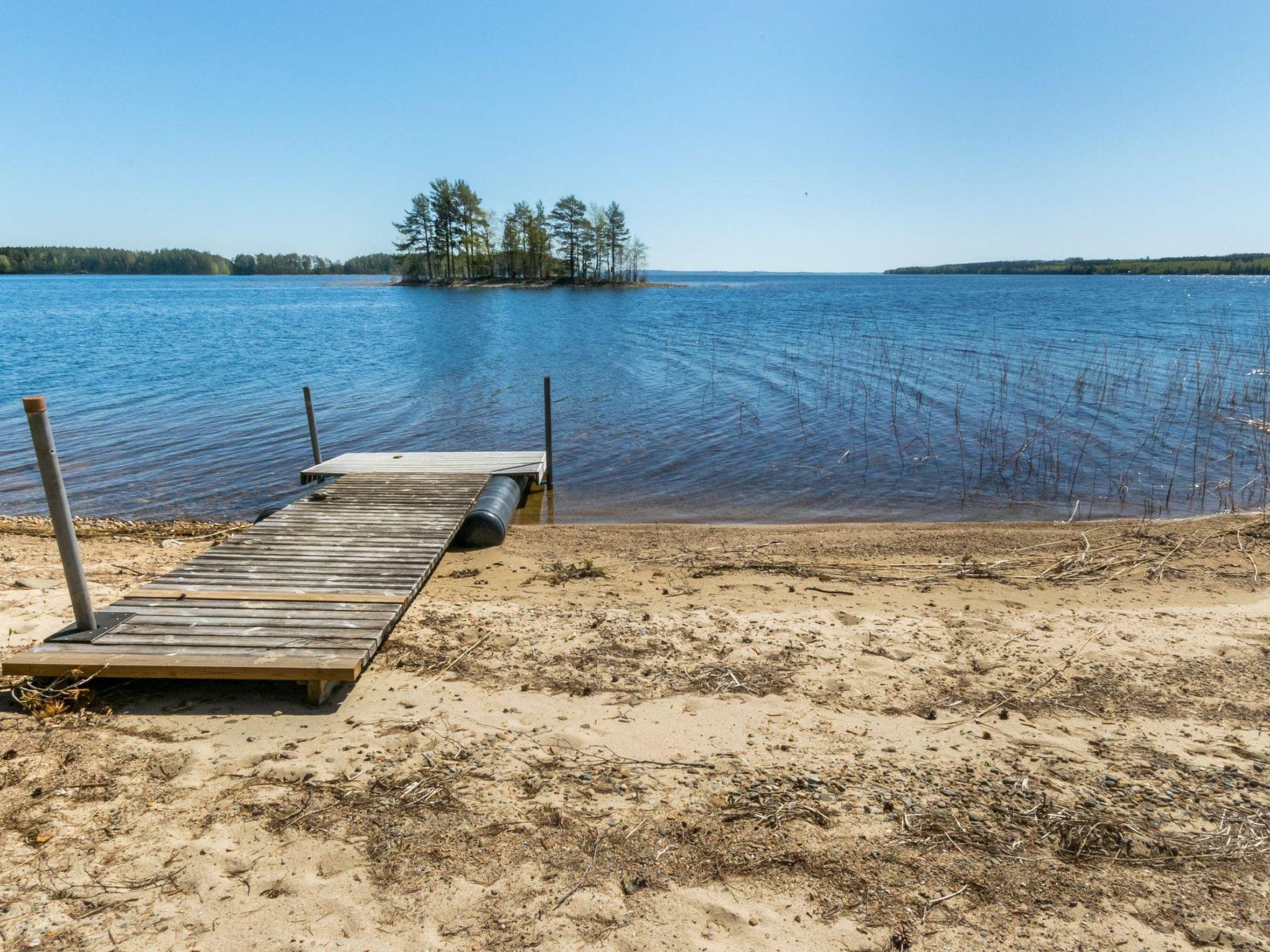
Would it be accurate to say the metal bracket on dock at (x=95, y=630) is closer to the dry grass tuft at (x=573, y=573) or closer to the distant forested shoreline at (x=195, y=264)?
the dry grass tuft at (x=573, y=573)

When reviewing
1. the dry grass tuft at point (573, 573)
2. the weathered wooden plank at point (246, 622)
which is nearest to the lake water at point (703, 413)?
the dry grass tuft at point (573, 573)

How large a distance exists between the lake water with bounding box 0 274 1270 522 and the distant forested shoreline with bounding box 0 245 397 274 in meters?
148

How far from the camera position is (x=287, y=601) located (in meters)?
5.77

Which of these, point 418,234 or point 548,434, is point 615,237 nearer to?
point 418,234

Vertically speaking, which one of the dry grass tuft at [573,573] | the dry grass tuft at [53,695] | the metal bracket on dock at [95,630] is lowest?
the dry grass tuft at [573,573]

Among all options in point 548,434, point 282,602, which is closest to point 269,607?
point 282,602

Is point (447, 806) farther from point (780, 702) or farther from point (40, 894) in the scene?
point (780, 702)

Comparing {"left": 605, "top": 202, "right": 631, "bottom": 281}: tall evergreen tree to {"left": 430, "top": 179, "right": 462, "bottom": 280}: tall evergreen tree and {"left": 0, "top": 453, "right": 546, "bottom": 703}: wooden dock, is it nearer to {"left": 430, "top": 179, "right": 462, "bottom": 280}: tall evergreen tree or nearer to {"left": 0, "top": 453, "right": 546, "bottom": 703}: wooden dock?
{"left": 430, "top": 179, "right": 462, "bottom": 280}: tall evergreen tree

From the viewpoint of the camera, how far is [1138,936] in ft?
9.34

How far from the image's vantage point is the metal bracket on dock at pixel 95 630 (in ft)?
15.9

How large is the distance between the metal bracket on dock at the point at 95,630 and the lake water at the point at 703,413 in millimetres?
6080

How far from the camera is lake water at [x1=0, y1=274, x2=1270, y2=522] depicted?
1191 cm

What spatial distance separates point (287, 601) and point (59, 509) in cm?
176

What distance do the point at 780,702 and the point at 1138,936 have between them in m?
2.15
